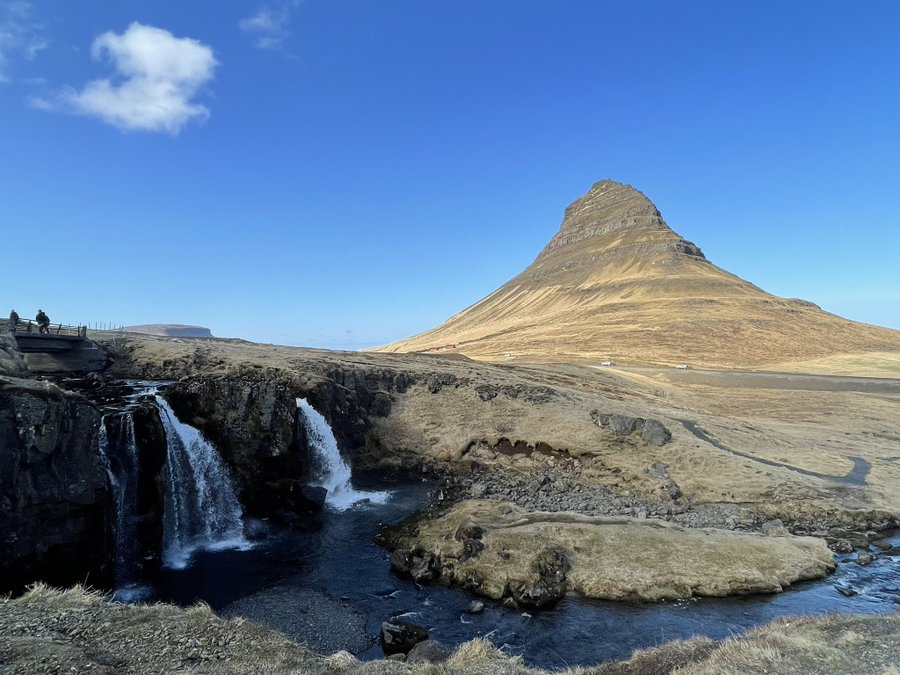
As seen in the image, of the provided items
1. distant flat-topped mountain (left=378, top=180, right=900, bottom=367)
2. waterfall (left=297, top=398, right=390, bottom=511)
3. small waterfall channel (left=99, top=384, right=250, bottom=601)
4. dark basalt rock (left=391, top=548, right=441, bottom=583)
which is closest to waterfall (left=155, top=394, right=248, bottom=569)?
small waterfall channel (left=99, top=384, right=250, bottom=601)

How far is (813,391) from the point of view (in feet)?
230

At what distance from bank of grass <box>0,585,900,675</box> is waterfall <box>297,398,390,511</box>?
73.6ft

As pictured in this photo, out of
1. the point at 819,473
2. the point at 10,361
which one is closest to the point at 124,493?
the point at 10,361

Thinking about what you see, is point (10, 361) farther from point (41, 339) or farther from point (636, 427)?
point (636, 427)

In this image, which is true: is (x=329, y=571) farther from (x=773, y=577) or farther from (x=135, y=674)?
(x=773, y=577)

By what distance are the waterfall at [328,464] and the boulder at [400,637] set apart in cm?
1607

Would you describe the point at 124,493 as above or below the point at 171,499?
above

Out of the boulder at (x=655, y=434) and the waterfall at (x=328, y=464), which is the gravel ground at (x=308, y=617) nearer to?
the waterfall at (x=328, y=464)

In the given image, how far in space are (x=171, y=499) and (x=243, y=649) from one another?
20.5 metres

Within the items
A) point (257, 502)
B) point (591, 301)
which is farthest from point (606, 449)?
point (591, 301)

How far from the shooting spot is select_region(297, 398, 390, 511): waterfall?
36.9m

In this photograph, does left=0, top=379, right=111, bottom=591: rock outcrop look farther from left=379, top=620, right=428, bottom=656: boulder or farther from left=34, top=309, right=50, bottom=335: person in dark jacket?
left=34, top=309, right=50, bottom=335: person in dark jacket

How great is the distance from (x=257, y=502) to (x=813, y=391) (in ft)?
243

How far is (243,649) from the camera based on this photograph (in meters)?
13.1
